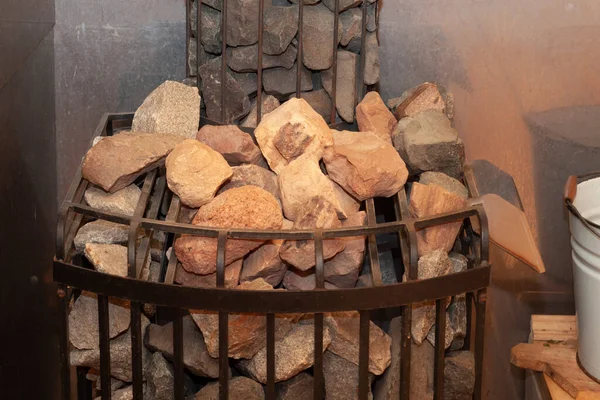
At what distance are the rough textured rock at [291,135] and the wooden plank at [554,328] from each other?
28.4 inches

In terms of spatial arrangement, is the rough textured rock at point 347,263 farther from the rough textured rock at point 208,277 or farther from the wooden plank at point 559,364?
the wooden plank at point 559,364

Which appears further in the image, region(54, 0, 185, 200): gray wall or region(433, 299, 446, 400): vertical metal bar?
region(54, 0, 185, 200): gray wall

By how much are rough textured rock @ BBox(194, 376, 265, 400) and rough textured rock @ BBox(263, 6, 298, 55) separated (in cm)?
73

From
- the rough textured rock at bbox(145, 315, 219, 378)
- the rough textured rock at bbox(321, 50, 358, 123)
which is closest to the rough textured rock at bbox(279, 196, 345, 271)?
the rough textured rock at bbox(145, 315, 219, 378)

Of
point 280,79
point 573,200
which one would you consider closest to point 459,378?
point 573,200

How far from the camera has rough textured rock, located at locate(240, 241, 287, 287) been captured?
1682 millimetres

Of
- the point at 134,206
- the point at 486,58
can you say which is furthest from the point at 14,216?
the point at 486,58

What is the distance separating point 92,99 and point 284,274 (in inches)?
29.1

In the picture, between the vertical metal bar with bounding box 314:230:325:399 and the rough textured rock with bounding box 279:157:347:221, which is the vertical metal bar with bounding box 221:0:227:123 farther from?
the vertical metal bar with bounding box 314:230:325:399

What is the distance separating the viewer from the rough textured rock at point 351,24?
6.73ft

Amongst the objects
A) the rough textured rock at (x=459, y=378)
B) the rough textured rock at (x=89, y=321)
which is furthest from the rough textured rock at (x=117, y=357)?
the rough textured rock at (x=459, y=378)

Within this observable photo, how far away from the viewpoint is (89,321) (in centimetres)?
176

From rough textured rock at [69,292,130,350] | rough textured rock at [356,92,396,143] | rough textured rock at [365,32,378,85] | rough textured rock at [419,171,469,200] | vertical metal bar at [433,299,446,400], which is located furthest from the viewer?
rough textured rock at [365,32,378,85]

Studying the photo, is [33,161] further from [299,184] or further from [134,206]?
[299,184]
